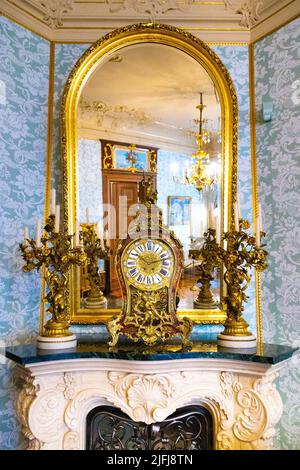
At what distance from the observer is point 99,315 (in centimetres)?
234

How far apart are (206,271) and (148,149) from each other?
860 millimetres

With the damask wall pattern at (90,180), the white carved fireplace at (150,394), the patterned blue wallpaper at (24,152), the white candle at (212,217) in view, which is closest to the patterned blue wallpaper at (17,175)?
the patterned blue wallpaper at (24,152)

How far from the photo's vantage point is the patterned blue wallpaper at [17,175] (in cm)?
227

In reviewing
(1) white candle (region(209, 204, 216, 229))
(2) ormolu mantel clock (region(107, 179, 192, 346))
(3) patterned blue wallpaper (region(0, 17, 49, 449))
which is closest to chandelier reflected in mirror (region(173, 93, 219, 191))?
(1) white candle (region(209, 204, 216, 229))

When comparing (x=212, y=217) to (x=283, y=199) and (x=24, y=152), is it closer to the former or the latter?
(x=283, y=199)

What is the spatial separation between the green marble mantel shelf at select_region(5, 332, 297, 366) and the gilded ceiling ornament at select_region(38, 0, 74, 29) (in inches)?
85.2

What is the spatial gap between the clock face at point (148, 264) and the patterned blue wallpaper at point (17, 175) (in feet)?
2.37

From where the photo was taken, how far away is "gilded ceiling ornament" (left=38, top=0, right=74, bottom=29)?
101 inches

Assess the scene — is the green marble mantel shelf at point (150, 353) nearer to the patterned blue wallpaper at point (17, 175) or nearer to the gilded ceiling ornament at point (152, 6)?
Answer: the patterned blue wallpaper at point (17, 175)

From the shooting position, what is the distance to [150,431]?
2010mm

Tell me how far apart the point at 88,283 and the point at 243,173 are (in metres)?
1.26
